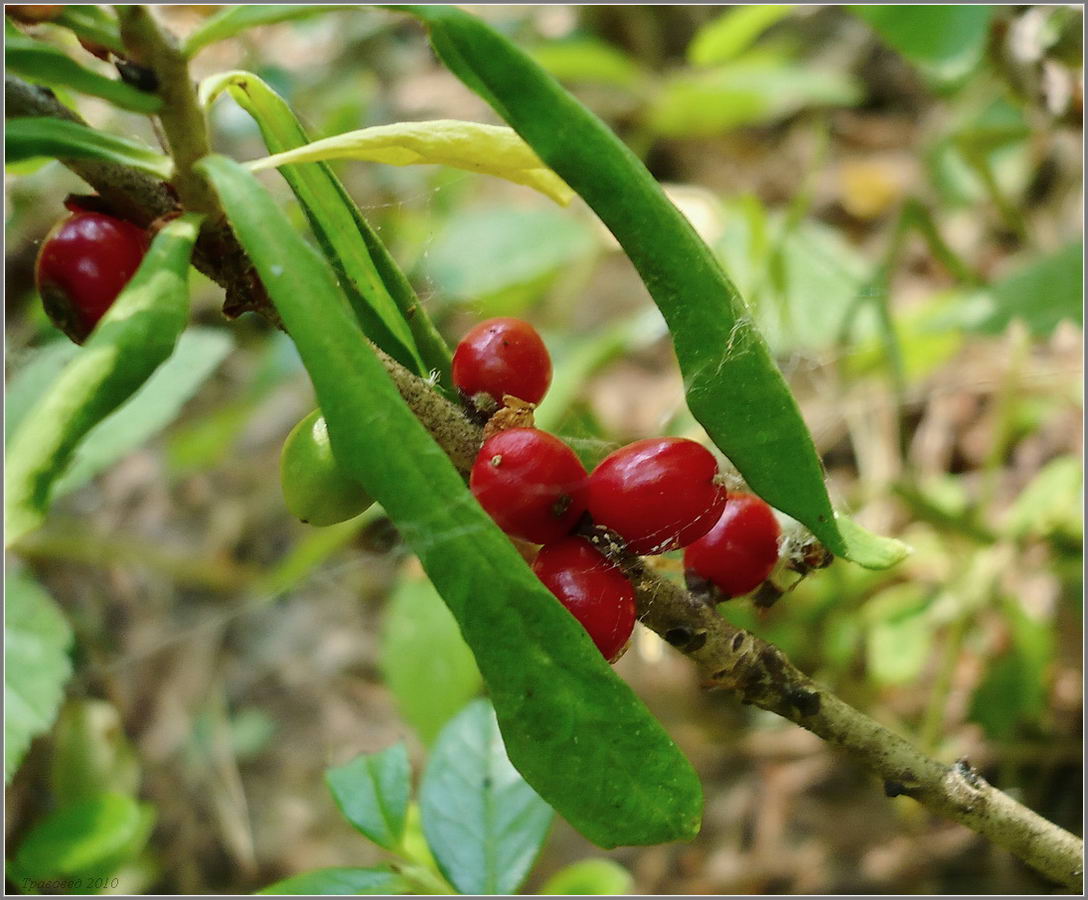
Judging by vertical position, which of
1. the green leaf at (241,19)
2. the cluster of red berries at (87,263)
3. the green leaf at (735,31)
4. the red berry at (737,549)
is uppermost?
the green leaf at (735,31)

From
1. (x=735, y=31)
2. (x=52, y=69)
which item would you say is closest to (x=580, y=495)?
(x=52, y=69)

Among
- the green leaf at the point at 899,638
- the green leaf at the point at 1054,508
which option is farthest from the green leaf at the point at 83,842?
the green leaf at the point at 1054,508

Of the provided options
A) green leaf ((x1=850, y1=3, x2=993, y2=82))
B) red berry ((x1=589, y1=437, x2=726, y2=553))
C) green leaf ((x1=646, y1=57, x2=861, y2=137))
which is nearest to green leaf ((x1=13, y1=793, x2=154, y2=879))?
red berry ((x1=589, y1=437, x2=726, y2=553))

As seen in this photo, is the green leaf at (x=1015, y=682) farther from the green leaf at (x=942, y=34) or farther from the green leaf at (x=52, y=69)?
the green leaf at (x=52, y=69)

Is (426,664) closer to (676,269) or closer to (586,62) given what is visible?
(676,269)

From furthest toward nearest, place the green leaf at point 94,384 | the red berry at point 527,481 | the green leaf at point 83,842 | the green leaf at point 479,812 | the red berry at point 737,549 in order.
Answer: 1. the green leaf at point 83,842
2. the green leaf at point 479,812
3. the red berry at point 737,549
4. the red berry at point 527,481
5. the green leaf at point 94,384

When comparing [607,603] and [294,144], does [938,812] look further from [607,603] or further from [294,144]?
[294,144]

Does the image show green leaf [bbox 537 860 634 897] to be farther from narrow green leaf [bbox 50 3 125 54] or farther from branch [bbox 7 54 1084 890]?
narrow green leaf [bbox 50 3 125 54]
